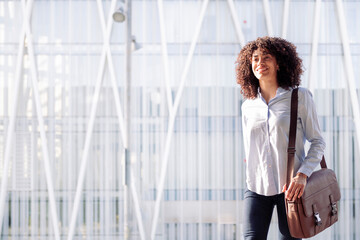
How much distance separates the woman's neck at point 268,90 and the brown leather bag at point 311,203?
143 mm

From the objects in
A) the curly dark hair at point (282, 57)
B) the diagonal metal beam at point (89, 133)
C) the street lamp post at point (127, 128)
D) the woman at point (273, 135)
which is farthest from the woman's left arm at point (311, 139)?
the diagonal metal beam at point (89, 133)

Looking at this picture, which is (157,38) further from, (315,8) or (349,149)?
(349,149)

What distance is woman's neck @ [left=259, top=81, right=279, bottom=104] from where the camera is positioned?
6.92 ft

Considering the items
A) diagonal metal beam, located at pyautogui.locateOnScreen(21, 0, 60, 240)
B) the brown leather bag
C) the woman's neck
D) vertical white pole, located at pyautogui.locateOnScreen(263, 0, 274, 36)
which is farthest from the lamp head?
the brown leather bag

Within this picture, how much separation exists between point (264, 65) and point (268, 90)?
132mm

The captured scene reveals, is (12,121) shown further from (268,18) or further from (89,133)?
(268,18)

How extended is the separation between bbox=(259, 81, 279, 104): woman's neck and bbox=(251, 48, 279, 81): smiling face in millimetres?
A: 47

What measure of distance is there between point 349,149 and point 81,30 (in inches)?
131

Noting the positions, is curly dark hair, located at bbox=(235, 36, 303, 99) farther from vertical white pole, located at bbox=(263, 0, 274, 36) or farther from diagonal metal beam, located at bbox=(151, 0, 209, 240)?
vertical white pole, located at bbox=(263, 0, 274, 36)

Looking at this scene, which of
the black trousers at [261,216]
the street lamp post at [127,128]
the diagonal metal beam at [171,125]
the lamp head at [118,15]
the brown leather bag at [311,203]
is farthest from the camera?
the diagonal metal beam at [171,125]

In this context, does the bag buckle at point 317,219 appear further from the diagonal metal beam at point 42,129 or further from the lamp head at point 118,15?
the diagonal metal beam at point 42,129

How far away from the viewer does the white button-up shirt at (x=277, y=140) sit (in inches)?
77.2

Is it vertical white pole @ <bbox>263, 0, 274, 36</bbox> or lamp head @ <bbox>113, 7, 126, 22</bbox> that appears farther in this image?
vertical white pole @ <bbox>263, 0, 274, 36</bbox>

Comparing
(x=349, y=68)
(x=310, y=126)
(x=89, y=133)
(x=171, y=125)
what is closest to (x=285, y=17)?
(x=349, y=68)
